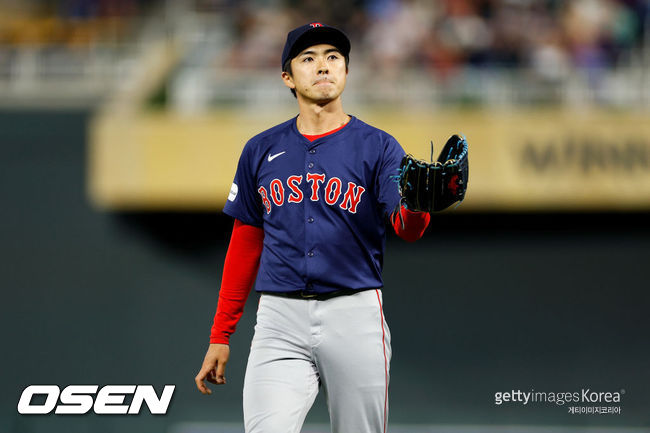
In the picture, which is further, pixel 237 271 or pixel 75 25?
pixel 75 25

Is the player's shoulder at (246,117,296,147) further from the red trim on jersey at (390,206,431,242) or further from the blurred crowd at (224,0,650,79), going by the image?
the blurred crowd at (224,0,650,79)

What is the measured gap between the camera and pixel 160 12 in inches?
430

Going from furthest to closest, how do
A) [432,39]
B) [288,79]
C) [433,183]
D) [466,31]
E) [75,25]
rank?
[75,25] < [466,31] < [432,39] < [288,79] < [433,183]

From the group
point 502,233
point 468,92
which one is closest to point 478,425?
point 502,233

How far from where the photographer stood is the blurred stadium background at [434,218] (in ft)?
29.0

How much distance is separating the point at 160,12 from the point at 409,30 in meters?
3.04

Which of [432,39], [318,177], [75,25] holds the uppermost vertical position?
[75,25]

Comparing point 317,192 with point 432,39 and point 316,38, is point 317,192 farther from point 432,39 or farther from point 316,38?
point 432,39

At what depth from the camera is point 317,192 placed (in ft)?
11.0

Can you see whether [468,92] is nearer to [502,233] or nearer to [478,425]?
[502,233]

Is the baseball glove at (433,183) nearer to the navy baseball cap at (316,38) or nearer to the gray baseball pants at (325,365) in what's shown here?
the gray baseball pants at (325,365)

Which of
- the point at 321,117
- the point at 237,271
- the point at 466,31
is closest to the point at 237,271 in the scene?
the point at 237,271

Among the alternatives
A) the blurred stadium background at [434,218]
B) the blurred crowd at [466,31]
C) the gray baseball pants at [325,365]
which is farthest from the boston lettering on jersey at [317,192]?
the blurred crowd at [466,31]

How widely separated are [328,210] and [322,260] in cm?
18
